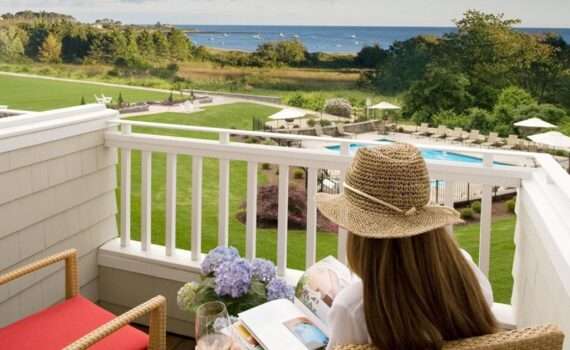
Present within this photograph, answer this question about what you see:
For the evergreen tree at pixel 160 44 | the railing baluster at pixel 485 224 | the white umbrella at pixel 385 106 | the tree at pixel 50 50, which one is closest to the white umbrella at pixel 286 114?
the white umbrella at pixel 385 106

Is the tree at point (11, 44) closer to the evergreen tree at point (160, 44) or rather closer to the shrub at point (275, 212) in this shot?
the evergreen tree at point (160, 44)

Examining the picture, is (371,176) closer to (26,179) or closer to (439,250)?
(439,250)

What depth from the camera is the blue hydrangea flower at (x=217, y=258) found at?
211 centimetres

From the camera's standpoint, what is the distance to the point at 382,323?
989 millimetres

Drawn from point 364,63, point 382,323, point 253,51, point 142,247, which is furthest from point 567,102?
point 382,323

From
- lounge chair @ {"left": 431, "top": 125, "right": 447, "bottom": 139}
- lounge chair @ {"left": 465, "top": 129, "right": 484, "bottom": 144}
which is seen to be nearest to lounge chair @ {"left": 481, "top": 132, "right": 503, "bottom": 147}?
lounge chair @ {"left": 465, "top": 129, "right": 484, "bottom": 144}

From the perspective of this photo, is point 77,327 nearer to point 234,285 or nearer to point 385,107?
point 234,285

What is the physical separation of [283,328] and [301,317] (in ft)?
0.26

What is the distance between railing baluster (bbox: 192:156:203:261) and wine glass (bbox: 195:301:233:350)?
4.18 feet

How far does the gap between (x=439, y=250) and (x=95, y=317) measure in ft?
4.66

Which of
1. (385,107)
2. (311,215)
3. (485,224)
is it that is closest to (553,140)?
(385,107)

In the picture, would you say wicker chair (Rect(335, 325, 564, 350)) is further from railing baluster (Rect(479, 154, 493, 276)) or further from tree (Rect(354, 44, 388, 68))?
tree (Rect(354, 44, 388, 68))

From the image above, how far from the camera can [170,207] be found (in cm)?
287

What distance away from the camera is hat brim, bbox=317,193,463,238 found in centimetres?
102
